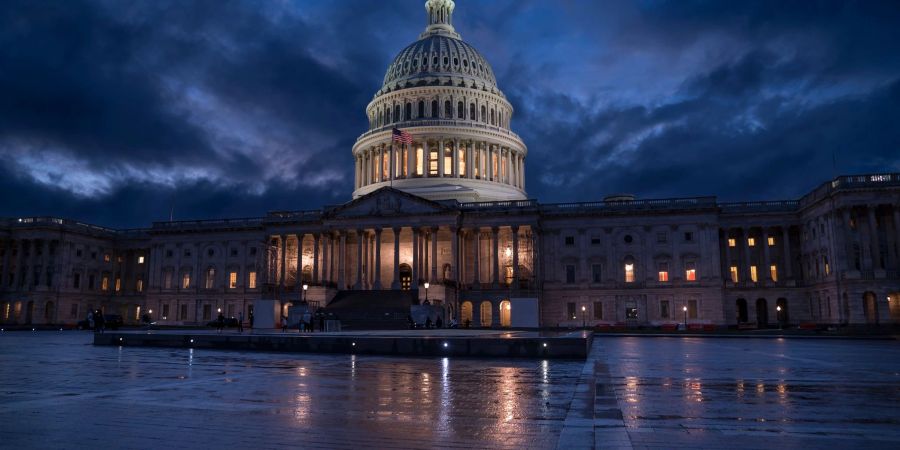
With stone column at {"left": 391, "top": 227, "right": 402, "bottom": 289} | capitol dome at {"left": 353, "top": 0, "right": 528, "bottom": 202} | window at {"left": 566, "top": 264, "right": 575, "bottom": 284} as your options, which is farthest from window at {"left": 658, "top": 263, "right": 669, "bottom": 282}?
stone column at {"left": 391, "top": 227, "right": 402, "bottom": 289}

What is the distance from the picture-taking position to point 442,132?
101438mm

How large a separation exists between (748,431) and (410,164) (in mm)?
92996

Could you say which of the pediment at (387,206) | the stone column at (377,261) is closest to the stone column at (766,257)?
the pediment at (387,206)

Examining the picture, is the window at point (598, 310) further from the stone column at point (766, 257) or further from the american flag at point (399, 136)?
the american flag at point (399, 136)

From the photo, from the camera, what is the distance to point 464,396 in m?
15.0

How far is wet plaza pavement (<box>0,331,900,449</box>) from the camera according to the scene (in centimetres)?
967

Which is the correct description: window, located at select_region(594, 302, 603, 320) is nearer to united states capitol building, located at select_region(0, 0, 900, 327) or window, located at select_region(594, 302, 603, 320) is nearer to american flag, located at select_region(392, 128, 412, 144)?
united states capitol building, located at select_region(0, 0, 900, 327)

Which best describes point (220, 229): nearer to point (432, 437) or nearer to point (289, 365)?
point (289, 365)

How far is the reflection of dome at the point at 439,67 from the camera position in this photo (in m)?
108

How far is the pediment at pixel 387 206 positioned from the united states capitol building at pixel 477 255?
7.2 inches

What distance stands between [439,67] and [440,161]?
19.4m

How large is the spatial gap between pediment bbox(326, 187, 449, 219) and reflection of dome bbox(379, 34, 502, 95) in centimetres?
3087

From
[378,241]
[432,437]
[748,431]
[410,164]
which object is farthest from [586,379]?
[410,164]

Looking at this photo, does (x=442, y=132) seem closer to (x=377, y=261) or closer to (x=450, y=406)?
(x=377, y=261)
